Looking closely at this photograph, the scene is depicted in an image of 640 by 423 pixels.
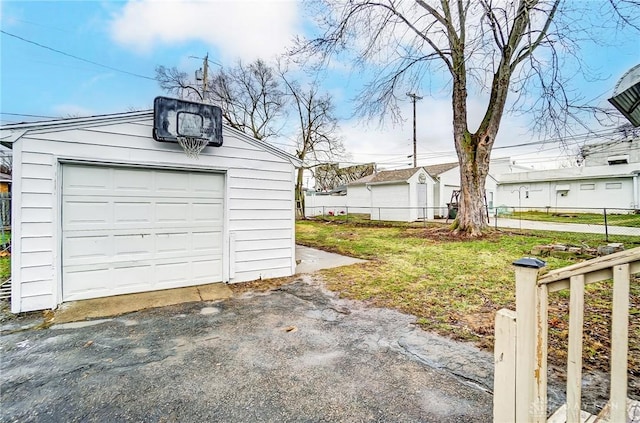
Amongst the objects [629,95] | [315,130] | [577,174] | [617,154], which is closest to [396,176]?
[315,130]

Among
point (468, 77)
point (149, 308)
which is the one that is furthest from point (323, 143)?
point (149, 308)

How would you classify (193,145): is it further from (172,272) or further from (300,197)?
(300,197)

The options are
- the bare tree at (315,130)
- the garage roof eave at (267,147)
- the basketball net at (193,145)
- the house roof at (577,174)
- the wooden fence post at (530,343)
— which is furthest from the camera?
the bare tree at (315,130)

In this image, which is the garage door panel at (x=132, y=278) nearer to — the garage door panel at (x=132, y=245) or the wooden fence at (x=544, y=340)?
the garage door panel at (x=132, y=245)

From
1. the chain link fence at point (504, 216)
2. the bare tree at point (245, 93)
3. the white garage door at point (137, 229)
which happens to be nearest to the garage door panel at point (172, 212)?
the white garage door at point (137, 229)

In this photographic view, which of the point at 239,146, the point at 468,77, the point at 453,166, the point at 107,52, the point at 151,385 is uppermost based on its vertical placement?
the point at 107,52

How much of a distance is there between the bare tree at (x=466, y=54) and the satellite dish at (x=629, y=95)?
5.83 meters

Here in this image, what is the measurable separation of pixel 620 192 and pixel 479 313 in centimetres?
2421

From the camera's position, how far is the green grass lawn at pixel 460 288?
10.6ft

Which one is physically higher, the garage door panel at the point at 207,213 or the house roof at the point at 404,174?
the house roof at the point at 404,174

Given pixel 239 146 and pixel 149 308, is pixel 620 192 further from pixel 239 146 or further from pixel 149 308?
pixel 149 308

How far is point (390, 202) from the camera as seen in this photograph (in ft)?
62.5

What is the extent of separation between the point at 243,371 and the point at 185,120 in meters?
3.78

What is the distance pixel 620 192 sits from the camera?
20156mm
